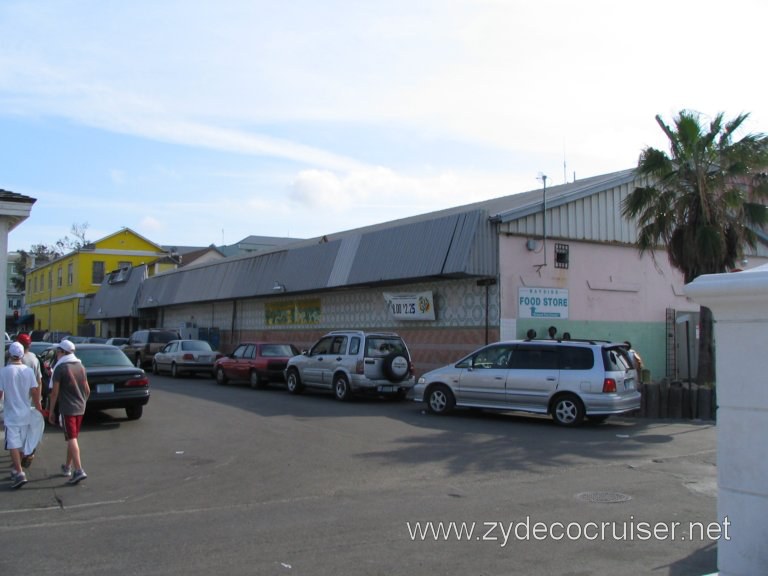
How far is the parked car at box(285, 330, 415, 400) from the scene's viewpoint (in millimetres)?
19422

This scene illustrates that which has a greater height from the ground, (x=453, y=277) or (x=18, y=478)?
(x=453, y=277)

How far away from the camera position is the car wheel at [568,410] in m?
14.9

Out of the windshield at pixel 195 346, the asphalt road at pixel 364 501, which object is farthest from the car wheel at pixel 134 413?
the windshield at pixel 195 346

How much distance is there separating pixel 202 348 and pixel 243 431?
16.2 meters

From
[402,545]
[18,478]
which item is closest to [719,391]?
[402,545]

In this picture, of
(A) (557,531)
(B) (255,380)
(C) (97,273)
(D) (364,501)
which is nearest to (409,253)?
(B) (255,380)

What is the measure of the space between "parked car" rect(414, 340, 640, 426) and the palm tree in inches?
181

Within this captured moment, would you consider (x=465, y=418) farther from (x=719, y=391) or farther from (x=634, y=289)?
(x=719, y=391)

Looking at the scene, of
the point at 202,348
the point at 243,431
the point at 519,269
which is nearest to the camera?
the point at 243,431

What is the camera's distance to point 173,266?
52.3 m

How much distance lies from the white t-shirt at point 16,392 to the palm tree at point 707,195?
15.0 meters

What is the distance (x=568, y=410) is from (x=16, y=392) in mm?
10120

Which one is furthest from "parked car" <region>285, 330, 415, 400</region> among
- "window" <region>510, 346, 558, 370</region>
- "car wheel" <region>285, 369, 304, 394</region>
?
"window" <region>510, 346, 558, 370</region>

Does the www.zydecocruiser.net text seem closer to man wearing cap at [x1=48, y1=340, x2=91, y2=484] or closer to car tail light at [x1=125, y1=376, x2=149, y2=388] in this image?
man wearing cap at [x1=48, y1=340, x2=91, y2=484]
